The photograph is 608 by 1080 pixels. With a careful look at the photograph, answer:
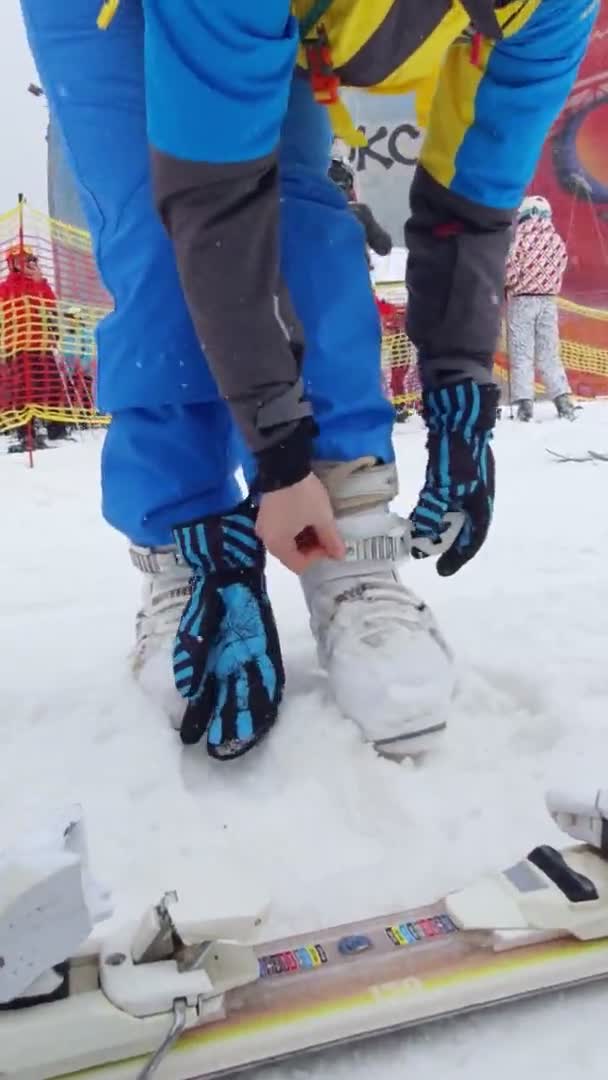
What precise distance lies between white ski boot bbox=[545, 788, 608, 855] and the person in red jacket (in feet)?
13.5

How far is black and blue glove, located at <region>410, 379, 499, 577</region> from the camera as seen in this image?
961mm

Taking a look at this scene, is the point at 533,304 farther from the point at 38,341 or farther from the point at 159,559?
the point at 159,559

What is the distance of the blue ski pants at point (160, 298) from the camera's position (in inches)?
34.3

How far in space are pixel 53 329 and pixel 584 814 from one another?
4813mm

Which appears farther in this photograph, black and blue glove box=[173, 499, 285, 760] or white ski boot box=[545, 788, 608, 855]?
black and blue glove box=[173, 499, 285, 760]

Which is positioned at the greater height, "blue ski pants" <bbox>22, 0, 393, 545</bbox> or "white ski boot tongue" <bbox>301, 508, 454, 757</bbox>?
"blue ski pants" <bbox>22, 0, 393, 545</bbox>

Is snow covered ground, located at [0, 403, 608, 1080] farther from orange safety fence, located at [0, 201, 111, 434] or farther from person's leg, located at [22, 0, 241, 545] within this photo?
orange safety fence, located at [0, 201, 111, 434]

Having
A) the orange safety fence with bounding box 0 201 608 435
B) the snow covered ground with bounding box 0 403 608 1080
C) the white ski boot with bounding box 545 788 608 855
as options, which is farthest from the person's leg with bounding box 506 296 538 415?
the white ski boot with bounding box 545 788 608 855

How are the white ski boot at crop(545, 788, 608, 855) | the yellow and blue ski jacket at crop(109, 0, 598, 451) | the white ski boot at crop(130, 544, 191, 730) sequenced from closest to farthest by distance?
1. the white ski boot at crop(545, 788, 608, 855)
2. the yellow and blue ski jacket at crop(109, 0, 598, 451)
3. the white ski boot at crop(130, 544, 191, 730)

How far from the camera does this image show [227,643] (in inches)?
34.7

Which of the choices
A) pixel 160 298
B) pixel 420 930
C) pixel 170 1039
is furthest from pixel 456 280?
pixel 170 1039

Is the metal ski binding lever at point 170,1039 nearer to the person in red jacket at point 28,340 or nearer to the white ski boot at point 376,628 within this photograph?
the white ski boot at point 376,628

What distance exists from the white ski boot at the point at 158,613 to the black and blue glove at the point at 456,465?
0.26 metres

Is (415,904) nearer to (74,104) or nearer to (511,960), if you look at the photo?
(511,960)
